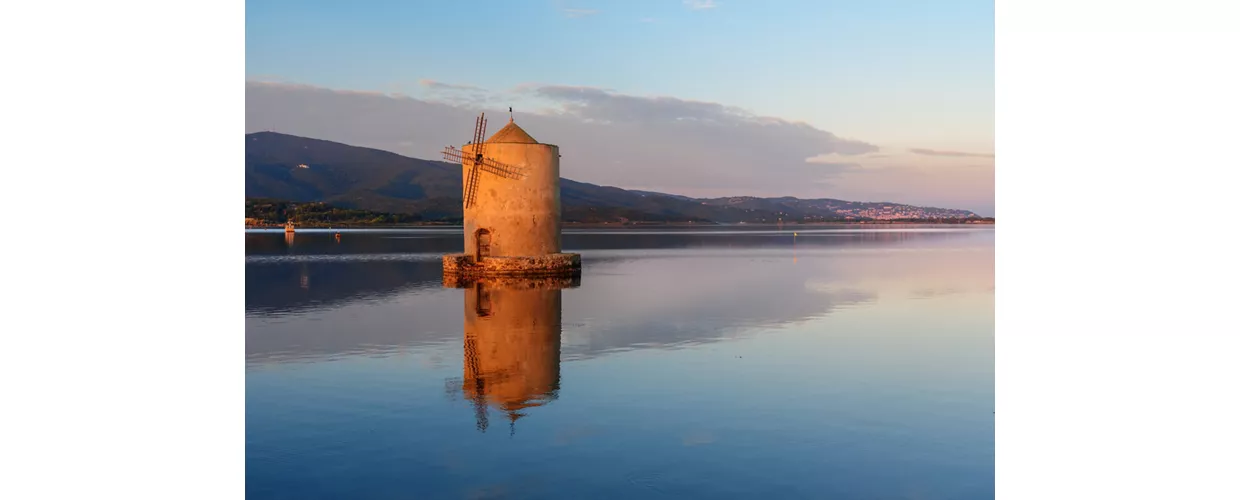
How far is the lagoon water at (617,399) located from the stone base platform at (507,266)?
5.06 meters

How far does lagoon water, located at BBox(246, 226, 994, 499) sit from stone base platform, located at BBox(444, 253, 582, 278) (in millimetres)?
5055

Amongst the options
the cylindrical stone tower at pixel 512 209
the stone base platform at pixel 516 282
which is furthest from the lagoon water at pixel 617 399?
the cylindrical stone tower at pixel 512 209

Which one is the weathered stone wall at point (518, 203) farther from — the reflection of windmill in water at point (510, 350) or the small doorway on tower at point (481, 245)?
the reflection of windmill in water at point (510, 350)

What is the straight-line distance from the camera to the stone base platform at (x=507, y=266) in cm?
2523

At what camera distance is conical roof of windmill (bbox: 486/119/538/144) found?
983 inches

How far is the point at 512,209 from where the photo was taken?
24969 mm

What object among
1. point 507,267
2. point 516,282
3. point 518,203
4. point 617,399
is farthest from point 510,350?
point 507,267

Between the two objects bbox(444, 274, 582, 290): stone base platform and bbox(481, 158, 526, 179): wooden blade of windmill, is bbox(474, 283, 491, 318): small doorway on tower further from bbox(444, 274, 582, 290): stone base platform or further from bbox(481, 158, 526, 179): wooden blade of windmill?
bbox(481, 158, 526, 179): wooden blade of windmill

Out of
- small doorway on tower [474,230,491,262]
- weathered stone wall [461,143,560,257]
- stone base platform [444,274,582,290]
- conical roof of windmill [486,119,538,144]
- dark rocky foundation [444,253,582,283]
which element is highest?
conical roof of windmill [486,119,538,144]

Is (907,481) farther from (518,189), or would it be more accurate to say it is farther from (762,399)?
(518,189)

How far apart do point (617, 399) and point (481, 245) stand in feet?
54.0

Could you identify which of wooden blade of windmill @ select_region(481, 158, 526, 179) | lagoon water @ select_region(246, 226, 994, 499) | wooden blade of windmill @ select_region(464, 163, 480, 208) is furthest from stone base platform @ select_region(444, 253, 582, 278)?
lagoon water @ select_region(246, 226, 994, 499)

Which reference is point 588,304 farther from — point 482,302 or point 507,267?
point 507,267

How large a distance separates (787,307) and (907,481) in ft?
41.0
